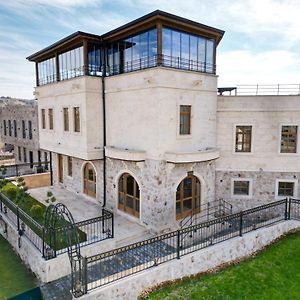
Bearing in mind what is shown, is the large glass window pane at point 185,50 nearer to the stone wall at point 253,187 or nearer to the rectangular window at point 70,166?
the stone wall at point 253,187

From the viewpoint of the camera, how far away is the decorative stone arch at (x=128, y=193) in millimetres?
13641

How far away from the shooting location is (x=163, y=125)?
1223 cm

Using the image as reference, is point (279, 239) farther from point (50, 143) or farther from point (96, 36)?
point (50, 143)

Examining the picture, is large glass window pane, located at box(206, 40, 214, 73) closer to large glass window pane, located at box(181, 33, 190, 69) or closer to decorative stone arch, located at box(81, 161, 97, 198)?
large glass window pane, located at box(181, 33, 190, 69)

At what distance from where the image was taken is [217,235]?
12008 mm

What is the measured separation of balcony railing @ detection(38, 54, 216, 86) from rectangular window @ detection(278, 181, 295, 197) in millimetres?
6877

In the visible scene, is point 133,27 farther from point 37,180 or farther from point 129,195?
point 37,180

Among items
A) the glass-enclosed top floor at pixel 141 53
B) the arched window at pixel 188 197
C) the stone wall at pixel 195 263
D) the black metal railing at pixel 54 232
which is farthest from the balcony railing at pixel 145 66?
the stone wall at pixel 195 263

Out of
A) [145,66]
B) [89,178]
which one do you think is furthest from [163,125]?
[89,178]

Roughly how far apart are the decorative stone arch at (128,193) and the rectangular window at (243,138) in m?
5.74

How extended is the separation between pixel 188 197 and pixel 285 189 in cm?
540

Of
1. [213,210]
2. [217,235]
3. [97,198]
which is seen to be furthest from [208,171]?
[97,198]

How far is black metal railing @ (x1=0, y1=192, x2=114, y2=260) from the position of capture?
32.7ft

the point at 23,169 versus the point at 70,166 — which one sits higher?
the point at 70,166
